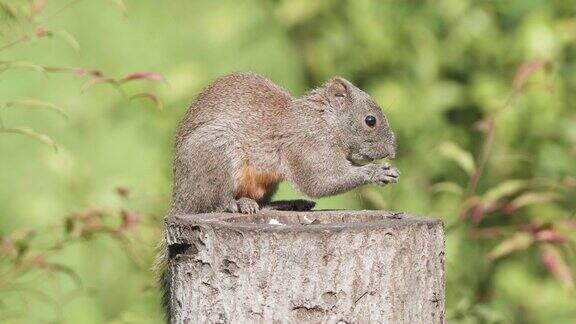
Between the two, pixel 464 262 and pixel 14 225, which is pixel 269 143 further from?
pixel 14 225

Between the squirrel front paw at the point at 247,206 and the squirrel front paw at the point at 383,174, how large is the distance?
41cm

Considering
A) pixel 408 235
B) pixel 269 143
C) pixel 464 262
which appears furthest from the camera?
pixel 464 262

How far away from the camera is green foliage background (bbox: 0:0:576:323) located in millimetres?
5203

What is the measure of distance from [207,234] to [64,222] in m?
1.46

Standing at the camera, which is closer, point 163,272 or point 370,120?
point 163,272

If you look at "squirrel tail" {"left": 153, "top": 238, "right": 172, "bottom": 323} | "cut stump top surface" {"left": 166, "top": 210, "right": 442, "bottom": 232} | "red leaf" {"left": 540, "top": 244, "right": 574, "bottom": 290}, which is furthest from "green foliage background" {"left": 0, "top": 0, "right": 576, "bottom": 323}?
"cut stump top surface" {"left": 166, "top": 210, "right": 442, "bottom": 232}

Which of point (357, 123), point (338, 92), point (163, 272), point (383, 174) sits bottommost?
point (163, 272)

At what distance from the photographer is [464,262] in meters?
5.20

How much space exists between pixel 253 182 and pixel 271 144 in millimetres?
148

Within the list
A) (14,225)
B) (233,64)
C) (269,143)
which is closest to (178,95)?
(233,64)

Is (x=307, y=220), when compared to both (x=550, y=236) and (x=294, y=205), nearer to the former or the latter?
(x=294, y=205)

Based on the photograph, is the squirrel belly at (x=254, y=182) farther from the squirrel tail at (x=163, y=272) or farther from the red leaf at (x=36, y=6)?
the red leaf at (x=36, y=6)

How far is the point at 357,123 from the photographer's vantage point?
13.2 ft

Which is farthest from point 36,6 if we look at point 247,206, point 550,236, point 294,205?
point 550,236
